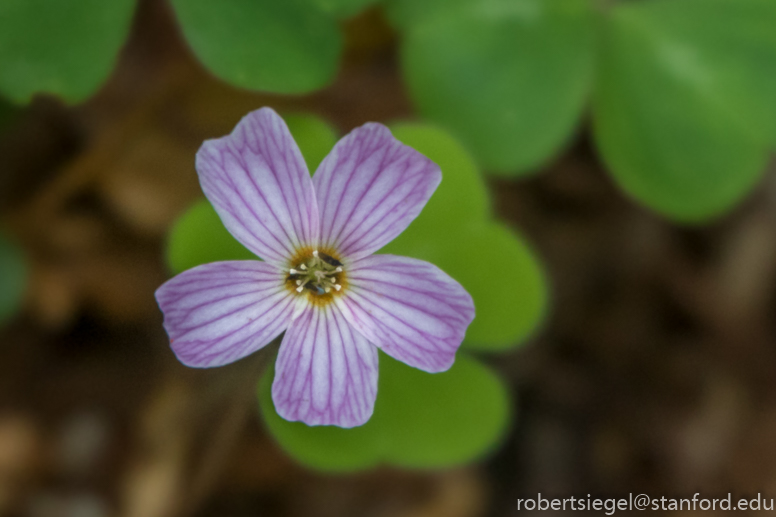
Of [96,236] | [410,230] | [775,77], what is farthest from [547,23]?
[96,236]

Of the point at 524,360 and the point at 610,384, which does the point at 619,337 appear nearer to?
the point at 610,384

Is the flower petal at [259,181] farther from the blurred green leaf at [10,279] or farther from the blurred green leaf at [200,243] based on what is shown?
the blurred green leaf at [10,279]

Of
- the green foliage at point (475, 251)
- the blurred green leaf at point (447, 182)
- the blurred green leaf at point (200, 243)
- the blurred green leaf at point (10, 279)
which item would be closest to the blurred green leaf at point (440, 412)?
the green foliage at point (475, 251)

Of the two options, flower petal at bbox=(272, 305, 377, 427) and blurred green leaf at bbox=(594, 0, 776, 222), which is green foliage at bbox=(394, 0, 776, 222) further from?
flower petal at bbox=(272, 305, 377, 427)

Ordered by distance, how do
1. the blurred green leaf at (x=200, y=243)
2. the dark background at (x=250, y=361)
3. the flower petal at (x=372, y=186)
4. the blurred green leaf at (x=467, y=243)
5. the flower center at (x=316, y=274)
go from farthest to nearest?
the dark background at (x=250, y=361), the blurred green leaf at (x=467, y=243), the blurred green leaf at (x=200, y=243), the flower center at (x=316, y=274), the flower petal at (x=372, y=186)

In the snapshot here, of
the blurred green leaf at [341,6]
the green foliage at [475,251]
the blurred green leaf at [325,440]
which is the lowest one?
the blurred green leaf at [325,440]

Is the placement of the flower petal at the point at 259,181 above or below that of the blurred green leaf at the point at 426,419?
above
